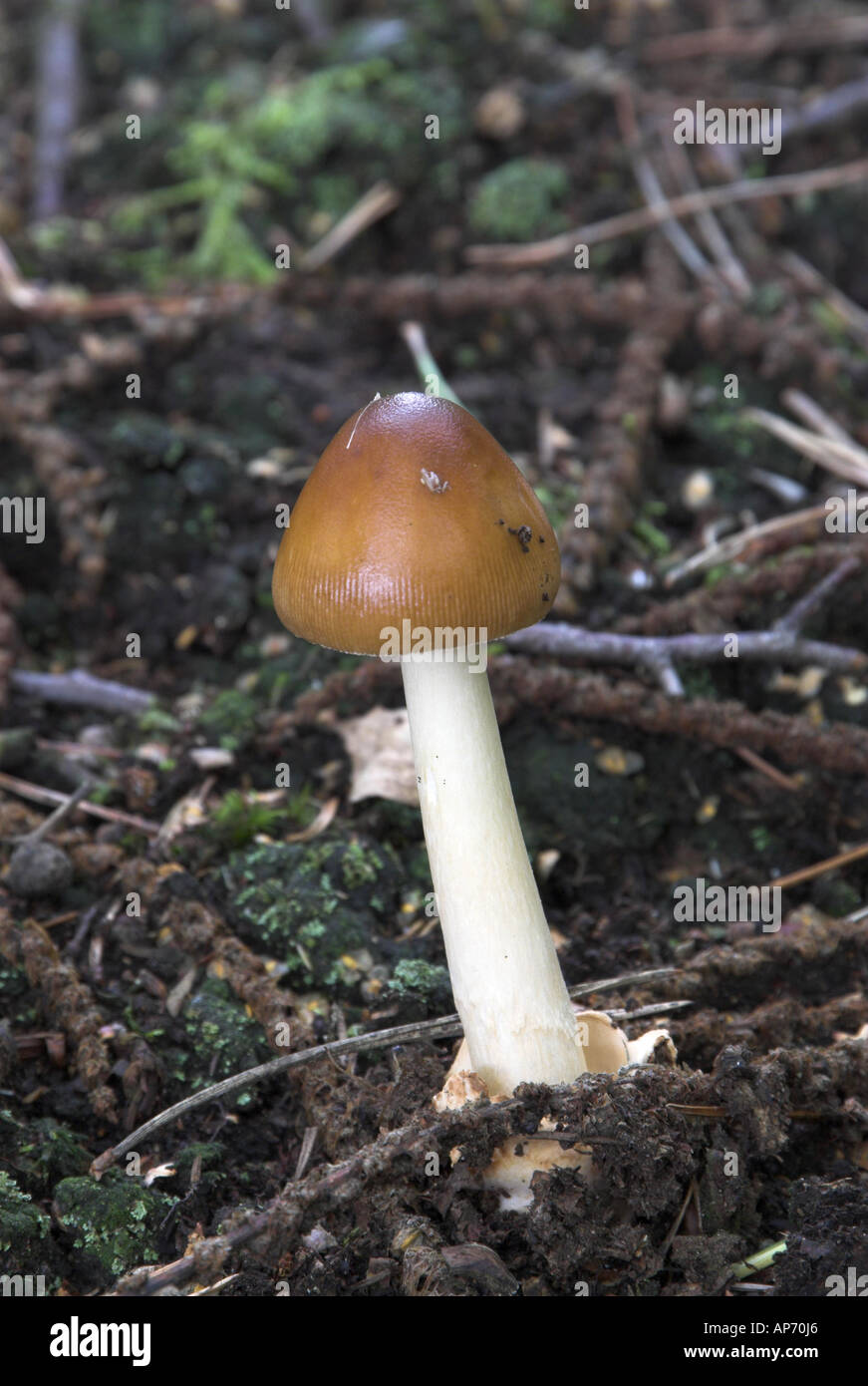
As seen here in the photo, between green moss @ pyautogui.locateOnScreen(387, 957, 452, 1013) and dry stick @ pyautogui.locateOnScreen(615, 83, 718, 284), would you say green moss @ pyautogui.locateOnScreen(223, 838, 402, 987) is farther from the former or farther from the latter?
dry stick @ pyautogui.locateOnScreen(615, 83, 718, 284)

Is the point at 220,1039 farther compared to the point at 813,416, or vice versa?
the point at 813,416

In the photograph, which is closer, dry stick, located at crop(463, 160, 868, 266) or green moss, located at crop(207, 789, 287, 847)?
green moss, located at crop(207, 789, 287, 847)

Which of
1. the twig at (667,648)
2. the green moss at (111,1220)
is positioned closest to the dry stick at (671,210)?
the twig at (667,648)

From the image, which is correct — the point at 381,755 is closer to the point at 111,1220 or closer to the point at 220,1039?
the point at 220,1039

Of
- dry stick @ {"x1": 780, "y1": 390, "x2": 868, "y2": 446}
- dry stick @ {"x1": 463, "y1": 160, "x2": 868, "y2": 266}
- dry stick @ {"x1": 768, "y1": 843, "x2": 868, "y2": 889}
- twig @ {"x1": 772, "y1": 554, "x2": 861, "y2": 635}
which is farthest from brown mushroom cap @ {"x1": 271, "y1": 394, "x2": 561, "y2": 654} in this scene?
A: dry stick @ {"x1": 463, "y1": 160, "x2": 868, "y2": 266}

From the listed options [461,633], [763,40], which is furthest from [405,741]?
[763,40]

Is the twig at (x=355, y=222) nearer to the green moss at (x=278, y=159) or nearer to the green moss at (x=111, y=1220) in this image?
the green moss at (x=278, y=159)
